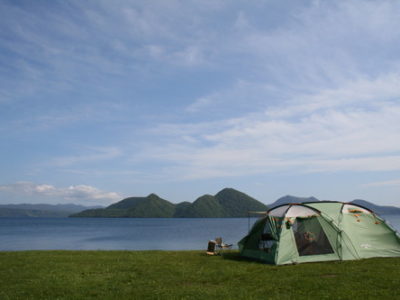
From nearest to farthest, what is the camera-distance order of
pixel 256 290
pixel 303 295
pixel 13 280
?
pixel 303 295, pixel 256 290, pixel 13 280

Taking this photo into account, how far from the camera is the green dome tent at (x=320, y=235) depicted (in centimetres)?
1650

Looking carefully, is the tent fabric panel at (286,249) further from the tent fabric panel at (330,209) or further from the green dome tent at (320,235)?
the tent fabric panel at (330,209)

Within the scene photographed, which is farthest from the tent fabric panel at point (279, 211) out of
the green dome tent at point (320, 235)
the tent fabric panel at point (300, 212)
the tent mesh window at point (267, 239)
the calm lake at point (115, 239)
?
the calm lake at point (115, 239)

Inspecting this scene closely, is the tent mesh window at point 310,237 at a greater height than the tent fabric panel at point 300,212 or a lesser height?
lesser

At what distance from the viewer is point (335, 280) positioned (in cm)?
1210

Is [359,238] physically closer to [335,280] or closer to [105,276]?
[335,280]

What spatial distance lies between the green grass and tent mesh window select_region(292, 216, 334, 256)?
980 millimetres

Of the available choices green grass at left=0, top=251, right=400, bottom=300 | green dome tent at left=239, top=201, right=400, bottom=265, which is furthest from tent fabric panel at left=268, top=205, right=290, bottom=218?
green grass at left=0, top=251, right=400, bottom=300

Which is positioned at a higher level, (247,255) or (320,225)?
(320,225)

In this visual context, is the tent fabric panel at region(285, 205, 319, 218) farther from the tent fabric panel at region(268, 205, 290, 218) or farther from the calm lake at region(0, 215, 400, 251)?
the calm lake at region(0, 215, 400, 251)

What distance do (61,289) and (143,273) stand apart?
358cm

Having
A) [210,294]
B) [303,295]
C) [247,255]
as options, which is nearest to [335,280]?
[303,295]

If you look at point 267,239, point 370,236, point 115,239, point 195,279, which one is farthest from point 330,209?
point 115,239

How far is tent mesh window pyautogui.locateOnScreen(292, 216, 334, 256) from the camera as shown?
16.6 m
